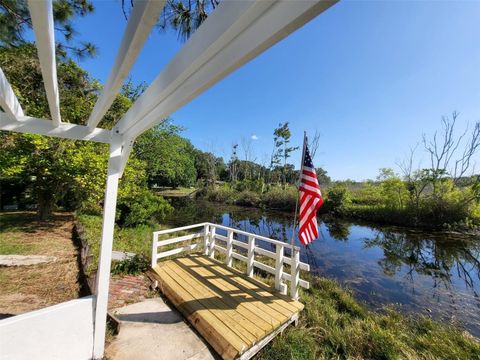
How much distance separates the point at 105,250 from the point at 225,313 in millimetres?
1715

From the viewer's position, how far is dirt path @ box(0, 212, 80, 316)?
3032 mm

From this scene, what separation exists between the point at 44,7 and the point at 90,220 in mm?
8047

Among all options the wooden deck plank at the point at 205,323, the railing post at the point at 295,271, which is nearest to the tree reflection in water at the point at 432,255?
the railing post at the point at 295,271

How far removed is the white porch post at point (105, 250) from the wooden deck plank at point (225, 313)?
128cm

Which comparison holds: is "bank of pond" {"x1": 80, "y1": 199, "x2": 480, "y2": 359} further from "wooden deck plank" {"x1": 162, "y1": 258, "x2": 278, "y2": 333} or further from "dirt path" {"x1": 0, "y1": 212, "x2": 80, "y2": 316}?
"dirt path" {"x1": 0, "y1": 212, "x2": 80, "y2": 316}

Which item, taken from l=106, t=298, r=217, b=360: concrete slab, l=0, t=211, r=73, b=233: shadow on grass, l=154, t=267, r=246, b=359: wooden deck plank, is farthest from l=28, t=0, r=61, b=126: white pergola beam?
l=0, t=211, r=73, b=233: shadow on grass

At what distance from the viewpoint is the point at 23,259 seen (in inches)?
164

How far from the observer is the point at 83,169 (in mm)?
5484

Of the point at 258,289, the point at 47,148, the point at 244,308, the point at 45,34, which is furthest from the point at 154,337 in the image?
the point at 47,148

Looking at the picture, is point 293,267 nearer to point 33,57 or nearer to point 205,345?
point 205,345

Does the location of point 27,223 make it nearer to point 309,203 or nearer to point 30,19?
point 30,19

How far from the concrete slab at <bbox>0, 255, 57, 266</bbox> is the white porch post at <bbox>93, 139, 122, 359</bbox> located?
3053mm

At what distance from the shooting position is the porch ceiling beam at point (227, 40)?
25.8 inches

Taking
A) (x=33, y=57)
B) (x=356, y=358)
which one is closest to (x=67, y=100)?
(x=33, y=57)
